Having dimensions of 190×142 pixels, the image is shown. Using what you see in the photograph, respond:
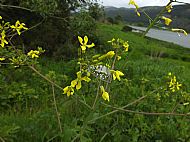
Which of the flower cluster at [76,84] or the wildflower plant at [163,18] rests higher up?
the wildflower plant at [163,18]

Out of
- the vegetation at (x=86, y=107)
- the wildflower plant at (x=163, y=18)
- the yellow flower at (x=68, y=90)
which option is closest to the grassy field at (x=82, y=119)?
the vegetation at (x=86, y=107)

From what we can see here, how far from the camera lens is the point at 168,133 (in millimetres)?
4125

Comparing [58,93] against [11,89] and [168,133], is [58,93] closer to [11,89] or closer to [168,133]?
[11,89]

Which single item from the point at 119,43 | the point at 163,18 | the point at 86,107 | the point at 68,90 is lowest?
the point at 86,107

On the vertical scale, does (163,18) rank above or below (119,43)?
above

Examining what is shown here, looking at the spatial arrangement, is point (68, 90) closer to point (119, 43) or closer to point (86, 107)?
point (119, 43)

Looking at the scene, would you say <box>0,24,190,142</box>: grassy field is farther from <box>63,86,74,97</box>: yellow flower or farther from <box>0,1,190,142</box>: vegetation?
<box>63,86,74,97</box>: yellow flower

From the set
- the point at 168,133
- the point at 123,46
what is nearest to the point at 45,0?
the point at 168,133

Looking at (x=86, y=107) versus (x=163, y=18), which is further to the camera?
(x=86, y=107)

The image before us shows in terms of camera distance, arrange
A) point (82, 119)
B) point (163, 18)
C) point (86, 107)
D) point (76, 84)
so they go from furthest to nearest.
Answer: point (86, 107) < point (82, 119) < point (163, 18) < point (76, 84)

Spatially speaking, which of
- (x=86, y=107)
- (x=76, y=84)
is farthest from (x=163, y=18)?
(x=86, y=107)

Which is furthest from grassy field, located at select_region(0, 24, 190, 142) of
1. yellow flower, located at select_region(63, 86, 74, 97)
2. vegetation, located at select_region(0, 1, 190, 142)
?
yellow flower, located at select_region(63, 86, 74, 97)

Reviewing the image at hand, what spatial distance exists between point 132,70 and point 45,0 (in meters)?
2.85

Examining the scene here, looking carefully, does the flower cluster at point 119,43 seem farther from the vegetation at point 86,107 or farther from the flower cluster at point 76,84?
the flower cluster at point 76,84
